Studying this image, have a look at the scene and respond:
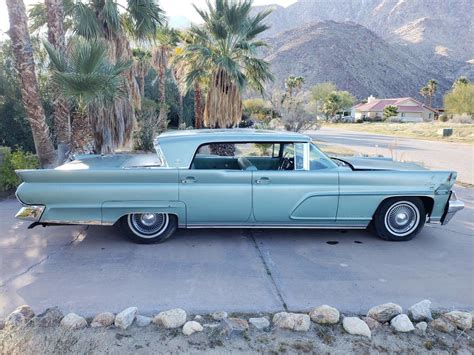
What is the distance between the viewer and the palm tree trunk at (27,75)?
734cm

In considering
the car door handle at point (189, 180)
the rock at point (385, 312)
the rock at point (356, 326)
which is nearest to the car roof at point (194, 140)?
the car door handle at point (189, 180)

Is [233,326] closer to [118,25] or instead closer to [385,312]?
[385,312]

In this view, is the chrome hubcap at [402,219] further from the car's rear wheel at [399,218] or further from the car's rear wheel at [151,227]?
the car's rear wheel at [151,227]

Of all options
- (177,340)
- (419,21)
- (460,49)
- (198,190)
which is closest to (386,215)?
(198,190)

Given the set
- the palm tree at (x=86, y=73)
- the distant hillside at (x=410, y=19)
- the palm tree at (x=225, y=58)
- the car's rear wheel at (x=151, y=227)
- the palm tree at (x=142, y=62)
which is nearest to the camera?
the car's rear wheel at (x=151, y=227)

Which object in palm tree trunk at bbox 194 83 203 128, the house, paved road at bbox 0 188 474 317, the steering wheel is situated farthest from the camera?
the house

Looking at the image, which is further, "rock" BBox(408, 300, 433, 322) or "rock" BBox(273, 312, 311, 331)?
"rock" BBox(408, 300, 433, 322)

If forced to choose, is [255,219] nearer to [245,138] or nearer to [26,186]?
[245,138]

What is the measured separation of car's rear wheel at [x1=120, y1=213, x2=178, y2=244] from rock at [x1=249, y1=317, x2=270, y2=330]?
2.08 metres

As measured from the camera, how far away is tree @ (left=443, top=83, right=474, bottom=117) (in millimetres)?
52625

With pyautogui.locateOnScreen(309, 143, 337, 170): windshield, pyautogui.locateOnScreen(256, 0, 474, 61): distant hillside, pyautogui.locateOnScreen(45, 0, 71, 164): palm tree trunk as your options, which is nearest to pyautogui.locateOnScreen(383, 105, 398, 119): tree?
pyautogui.locateOnScreen(256, 0, 474, 61): distant hillside

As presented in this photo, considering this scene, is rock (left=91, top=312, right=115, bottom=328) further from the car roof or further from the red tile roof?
the red tile roof

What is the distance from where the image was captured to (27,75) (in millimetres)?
7570

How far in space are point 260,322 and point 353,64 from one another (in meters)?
103
